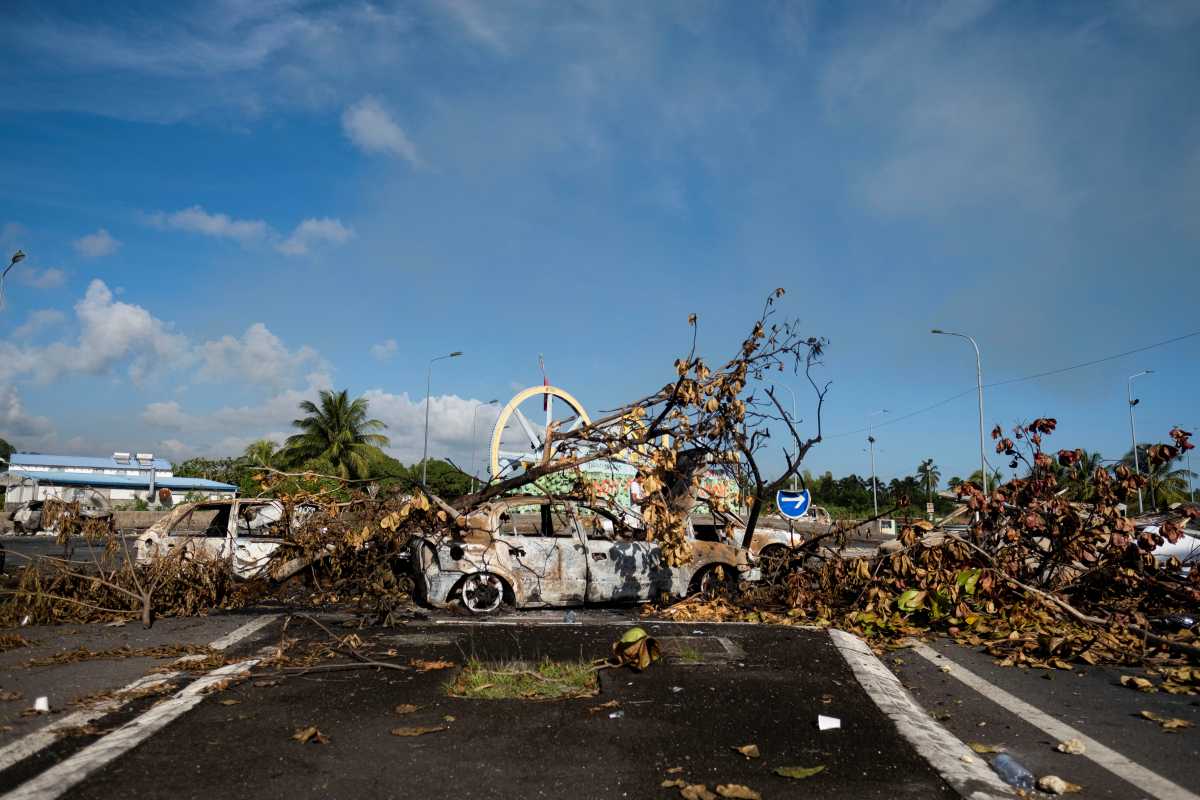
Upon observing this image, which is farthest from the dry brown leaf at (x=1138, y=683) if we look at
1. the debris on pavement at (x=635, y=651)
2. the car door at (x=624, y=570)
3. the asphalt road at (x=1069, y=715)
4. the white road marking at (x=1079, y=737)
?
the car door at (x=624, y=570)

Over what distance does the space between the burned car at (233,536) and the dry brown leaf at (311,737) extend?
5.79 metres

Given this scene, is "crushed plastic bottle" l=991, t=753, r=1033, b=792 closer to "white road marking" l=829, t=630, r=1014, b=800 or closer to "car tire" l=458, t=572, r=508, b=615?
"white road marking" l=829, t=630, r=1014, b=800

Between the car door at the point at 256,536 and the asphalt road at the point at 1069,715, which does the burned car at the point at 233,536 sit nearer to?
the car door at the point at 256,536

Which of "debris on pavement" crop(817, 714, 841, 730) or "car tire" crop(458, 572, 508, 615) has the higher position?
"car tire" crop(458, 572, 508, 615)

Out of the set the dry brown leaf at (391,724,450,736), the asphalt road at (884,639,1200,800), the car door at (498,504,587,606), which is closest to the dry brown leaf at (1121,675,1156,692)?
the asphalt road at (884,639,1200,800)

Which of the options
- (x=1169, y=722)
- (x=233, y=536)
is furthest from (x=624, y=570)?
→ (x=1169, y=722)

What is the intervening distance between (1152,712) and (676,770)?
389 cm

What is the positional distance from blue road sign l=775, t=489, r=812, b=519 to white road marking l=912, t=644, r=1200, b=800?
5.71 meters

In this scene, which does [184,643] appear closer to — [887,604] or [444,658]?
[444,658]

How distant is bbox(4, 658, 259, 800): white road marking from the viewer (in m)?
4.09

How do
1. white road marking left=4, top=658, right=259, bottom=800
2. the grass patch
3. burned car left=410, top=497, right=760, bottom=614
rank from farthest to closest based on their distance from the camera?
burned car left=410, top=497, right=760, bottom=614, the grass patch, white road marking left=4, top=658, right=259, bottom=800

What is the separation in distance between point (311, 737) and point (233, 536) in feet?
22.4

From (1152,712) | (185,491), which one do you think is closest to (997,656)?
(1152,712)

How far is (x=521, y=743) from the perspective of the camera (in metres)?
4.95
